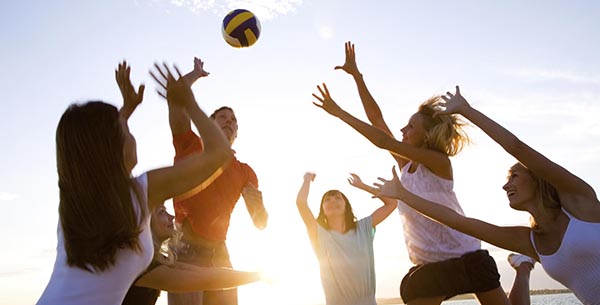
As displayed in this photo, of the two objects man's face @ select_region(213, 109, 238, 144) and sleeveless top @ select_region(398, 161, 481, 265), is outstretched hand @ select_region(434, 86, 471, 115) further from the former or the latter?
man's face @ select_region(213, 109, 238, 144)

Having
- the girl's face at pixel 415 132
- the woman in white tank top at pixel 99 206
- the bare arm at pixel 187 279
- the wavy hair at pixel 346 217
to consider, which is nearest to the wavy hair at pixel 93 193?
the woman in white tank top at pixel 99 206

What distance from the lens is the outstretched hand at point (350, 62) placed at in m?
7.01

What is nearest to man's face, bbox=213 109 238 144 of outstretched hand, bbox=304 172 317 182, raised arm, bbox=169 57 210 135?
raised arm, bbox=169 57 210 135

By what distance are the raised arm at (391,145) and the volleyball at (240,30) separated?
8.22 feet

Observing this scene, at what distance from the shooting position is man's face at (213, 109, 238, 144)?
6.19 metres

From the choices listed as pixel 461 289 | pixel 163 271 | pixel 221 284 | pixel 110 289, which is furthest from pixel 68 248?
pixel 461 289

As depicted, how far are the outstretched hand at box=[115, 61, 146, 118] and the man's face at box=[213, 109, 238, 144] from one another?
207 cm

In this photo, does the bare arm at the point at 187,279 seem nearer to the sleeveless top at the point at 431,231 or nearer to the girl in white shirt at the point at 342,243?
the sleeveless top at the point at 431,231

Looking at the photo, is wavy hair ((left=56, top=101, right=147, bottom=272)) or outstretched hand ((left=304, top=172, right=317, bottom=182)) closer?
wavy hair ((left=56, top=101, right=147, bottom=272))

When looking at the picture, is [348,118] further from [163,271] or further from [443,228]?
[163,271]

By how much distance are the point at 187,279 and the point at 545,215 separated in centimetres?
272

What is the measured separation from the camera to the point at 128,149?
9.61ft

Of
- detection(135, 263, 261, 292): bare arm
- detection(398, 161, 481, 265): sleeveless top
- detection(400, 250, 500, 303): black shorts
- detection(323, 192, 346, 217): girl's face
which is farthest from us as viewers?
detection(323, 192, 346, 217): girl's face

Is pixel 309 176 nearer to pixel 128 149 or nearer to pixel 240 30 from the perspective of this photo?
pixel 240 30
